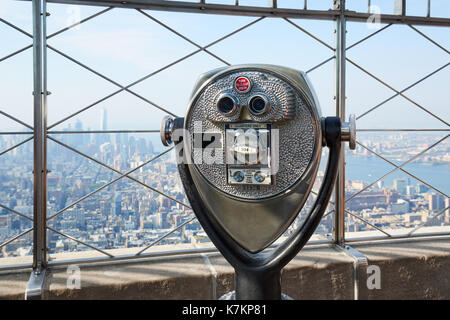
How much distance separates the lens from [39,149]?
1.72 metres

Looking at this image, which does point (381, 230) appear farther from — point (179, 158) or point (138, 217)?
point (179, 158)

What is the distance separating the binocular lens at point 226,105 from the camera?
939mm

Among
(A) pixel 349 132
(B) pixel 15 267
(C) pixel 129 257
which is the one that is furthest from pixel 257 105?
(B) pixel 15 267

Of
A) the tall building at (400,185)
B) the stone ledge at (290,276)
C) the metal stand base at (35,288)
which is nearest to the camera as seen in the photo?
the metal stand base at (35,288)

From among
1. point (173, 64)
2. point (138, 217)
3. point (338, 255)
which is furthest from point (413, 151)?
point (138, 217)

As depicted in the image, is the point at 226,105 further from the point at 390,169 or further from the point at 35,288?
the point at 390,169

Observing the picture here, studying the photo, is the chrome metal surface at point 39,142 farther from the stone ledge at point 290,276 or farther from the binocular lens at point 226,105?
the binocular lens at point 226,105

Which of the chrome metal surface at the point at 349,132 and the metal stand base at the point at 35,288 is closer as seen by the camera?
the chrome metal surface at the point at 349,132

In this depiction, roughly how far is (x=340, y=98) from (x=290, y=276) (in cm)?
88

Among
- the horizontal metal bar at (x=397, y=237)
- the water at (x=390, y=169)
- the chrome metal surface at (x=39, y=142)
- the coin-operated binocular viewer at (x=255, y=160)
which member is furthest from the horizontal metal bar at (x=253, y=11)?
the horizontal metal bar at (x=397, y=237)

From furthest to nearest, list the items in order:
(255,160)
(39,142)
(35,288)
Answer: (39,142)
(35,288)
(255,160)

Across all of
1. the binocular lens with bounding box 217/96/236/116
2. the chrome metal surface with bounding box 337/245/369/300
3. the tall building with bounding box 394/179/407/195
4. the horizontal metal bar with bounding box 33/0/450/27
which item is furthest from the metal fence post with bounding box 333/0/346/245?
the binocular lens with bounding box 217/96/236/116

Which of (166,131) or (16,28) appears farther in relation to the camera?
(16,28)

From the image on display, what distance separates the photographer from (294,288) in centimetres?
183
